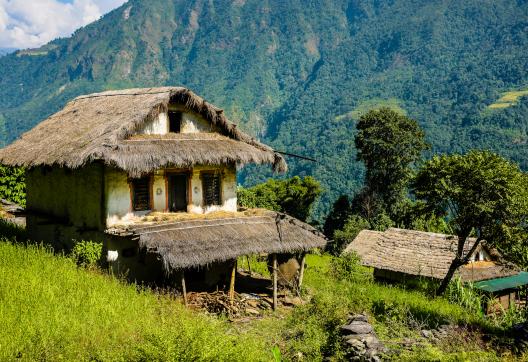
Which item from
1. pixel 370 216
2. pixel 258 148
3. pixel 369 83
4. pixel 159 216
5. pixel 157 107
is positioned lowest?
pixel 370 216

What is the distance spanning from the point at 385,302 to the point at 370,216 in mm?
32045

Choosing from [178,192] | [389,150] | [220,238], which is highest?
[389,150]

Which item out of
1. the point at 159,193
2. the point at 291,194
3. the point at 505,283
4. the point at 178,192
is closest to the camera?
the point at 159,193

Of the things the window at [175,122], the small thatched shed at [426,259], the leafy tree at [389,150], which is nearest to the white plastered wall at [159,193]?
the window at [175,122]

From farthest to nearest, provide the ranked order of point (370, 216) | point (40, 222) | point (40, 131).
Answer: point (370, 216), point (40, 131), point (40, 222)

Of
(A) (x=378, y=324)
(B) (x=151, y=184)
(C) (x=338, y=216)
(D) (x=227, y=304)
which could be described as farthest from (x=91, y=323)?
(C) (x=338, y=216)

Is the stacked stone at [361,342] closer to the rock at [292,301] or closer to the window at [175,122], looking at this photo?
the rock at [292,301]

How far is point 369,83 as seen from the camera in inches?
7746

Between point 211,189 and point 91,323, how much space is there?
8.60 m

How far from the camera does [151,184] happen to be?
17.1 m

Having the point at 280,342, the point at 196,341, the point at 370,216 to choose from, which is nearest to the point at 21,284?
the point at 196,341

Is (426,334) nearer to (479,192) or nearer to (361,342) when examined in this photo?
→ (361,342)

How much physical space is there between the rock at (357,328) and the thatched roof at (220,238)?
4387mm

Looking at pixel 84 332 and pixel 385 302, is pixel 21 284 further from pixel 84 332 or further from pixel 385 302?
pixel 385 302
